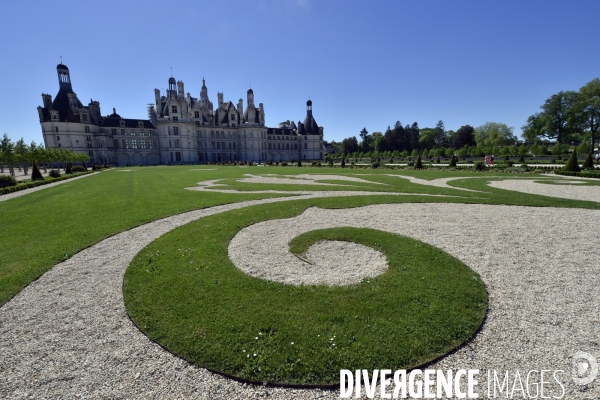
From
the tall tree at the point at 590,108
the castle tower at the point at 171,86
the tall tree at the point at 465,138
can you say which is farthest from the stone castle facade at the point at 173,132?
the tall tree at the point at 590,108

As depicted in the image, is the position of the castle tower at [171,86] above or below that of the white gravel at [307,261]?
above

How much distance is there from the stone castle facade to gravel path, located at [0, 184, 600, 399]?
77068 mm

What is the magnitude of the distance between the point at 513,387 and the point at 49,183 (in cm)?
3375

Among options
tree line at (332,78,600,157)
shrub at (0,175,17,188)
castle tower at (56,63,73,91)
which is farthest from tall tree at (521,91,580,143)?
castle tower at (56,63,73,91)

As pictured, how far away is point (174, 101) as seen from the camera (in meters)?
75.2

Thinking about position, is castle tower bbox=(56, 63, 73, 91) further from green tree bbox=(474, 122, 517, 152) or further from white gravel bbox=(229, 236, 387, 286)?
green tree bbox=(474, 122, 517, 152)

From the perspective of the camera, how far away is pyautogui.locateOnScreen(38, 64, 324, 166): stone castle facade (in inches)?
2704

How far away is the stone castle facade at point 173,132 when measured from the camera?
68.7 meters

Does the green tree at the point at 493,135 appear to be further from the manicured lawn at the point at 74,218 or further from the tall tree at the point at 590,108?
the manicured lawn at the point at 74,218

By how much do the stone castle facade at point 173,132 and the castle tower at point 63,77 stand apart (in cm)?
2

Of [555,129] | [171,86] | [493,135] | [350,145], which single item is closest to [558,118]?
[555,129]

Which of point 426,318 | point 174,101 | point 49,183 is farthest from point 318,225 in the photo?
point 174,101

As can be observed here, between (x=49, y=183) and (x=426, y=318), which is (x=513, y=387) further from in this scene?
(x=49, y=183)

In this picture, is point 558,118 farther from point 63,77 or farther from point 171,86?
point 63,77
